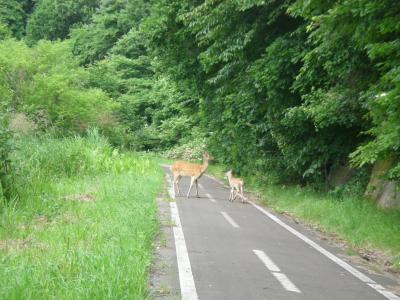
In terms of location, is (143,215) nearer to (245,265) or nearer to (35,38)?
(245,265)

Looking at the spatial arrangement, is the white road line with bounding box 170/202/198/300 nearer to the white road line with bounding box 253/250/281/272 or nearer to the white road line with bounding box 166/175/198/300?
the white road line with bounding box 166/175/198/300

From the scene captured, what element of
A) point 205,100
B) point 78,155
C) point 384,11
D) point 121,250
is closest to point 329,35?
point 384,11

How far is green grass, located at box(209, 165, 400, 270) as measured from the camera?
36.9 ft

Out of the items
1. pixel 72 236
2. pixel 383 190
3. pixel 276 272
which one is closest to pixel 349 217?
pixel 383 190

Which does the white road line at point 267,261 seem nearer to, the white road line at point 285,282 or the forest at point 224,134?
the white road line at point 285,282

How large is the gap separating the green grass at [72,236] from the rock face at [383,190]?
571 cm

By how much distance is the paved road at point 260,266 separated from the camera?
7.37 metres

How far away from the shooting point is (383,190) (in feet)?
47.5

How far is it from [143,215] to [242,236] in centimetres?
207

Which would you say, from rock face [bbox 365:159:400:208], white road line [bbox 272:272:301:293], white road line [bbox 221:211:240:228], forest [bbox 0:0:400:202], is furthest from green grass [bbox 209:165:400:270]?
white road line [bbox 272:272:301:293]

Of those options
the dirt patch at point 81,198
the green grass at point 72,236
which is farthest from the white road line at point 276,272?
the dirt patch at point 81,198

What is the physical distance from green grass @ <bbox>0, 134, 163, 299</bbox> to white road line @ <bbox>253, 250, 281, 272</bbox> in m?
1.85

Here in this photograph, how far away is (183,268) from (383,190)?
801 cm

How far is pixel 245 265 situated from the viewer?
345 inches
